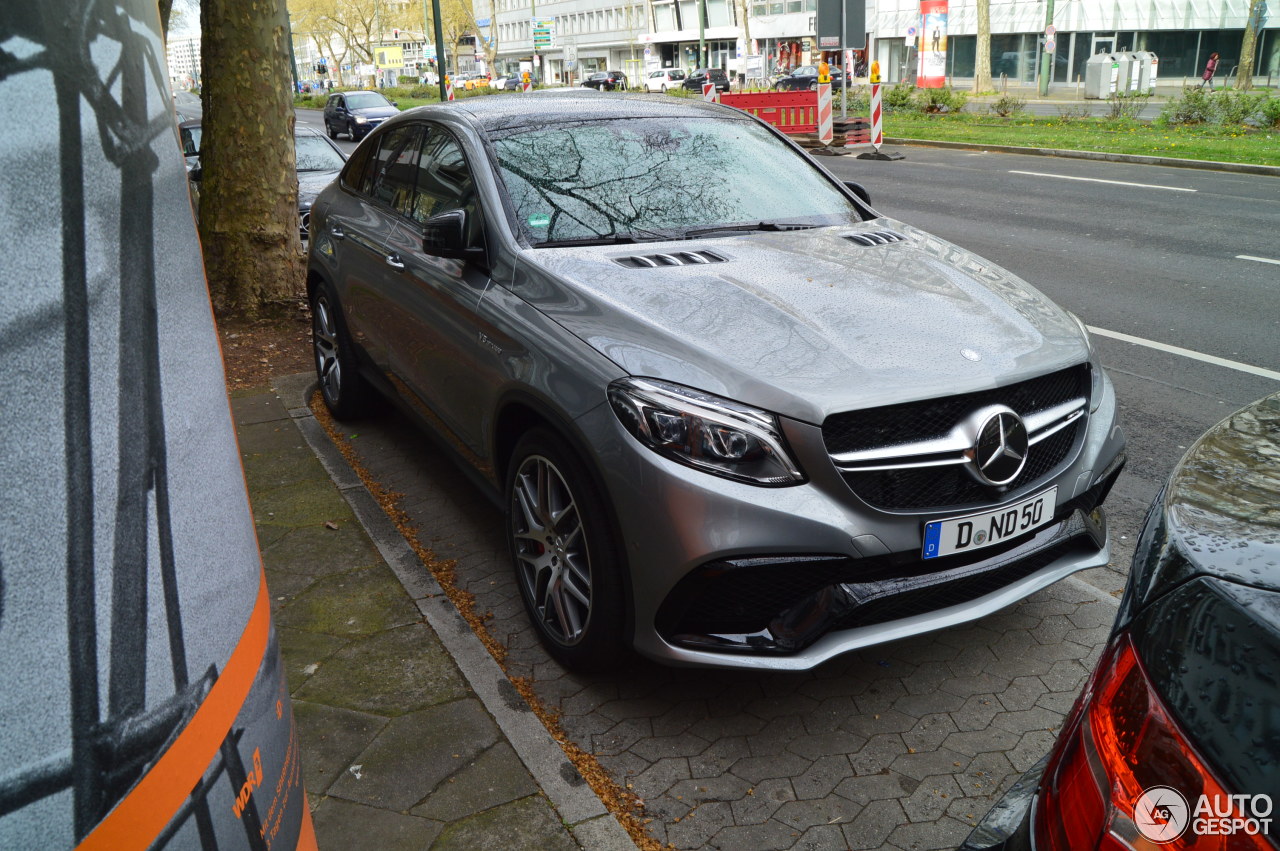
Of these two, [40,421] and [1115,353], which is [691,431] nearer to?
[40,421]

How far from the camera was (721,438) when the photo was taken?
2.83 metres

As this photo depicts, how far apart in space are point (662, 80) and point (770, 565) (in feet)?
204

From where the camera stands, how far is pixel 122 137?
4.01ft

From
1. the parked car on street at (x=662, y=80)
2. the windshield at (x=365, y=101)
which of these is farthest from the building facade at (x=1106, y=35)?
the windshield at (x=365, y=101)

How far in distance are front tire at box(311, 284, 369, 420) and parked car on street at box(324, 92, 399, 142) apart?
30034mm

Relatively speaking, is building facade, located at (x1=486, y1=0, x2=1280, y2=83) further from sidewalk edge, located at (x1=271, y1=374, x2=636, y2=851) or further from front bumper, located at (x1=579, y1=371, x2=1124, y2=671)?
front bumper, located at (x1=579, y1=371, x2=1124, y2=671)

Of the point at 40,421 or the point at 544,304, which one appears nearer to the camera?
the point at 40,421

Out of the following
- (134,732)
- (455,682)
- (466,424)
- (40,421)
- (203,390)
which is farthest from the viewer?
(466,424)

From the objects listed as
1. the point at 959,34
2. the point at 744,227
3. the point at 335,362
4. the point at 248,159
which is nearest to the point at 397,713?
the point at 744,227

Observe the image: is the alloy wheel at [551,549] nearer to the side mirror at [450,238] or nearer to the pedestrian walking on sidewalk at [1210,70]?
the side mirror at [450,238]

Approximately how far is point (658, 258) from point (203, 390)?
250cm

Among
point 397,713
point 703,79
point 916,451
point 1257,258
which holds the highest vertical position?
point 703,79

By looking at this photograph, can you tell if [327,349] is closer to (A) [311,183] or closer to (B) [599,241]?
(B) [599,241]

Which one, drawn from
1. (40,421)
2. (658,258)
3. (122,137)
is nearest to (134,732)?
(40,421)
